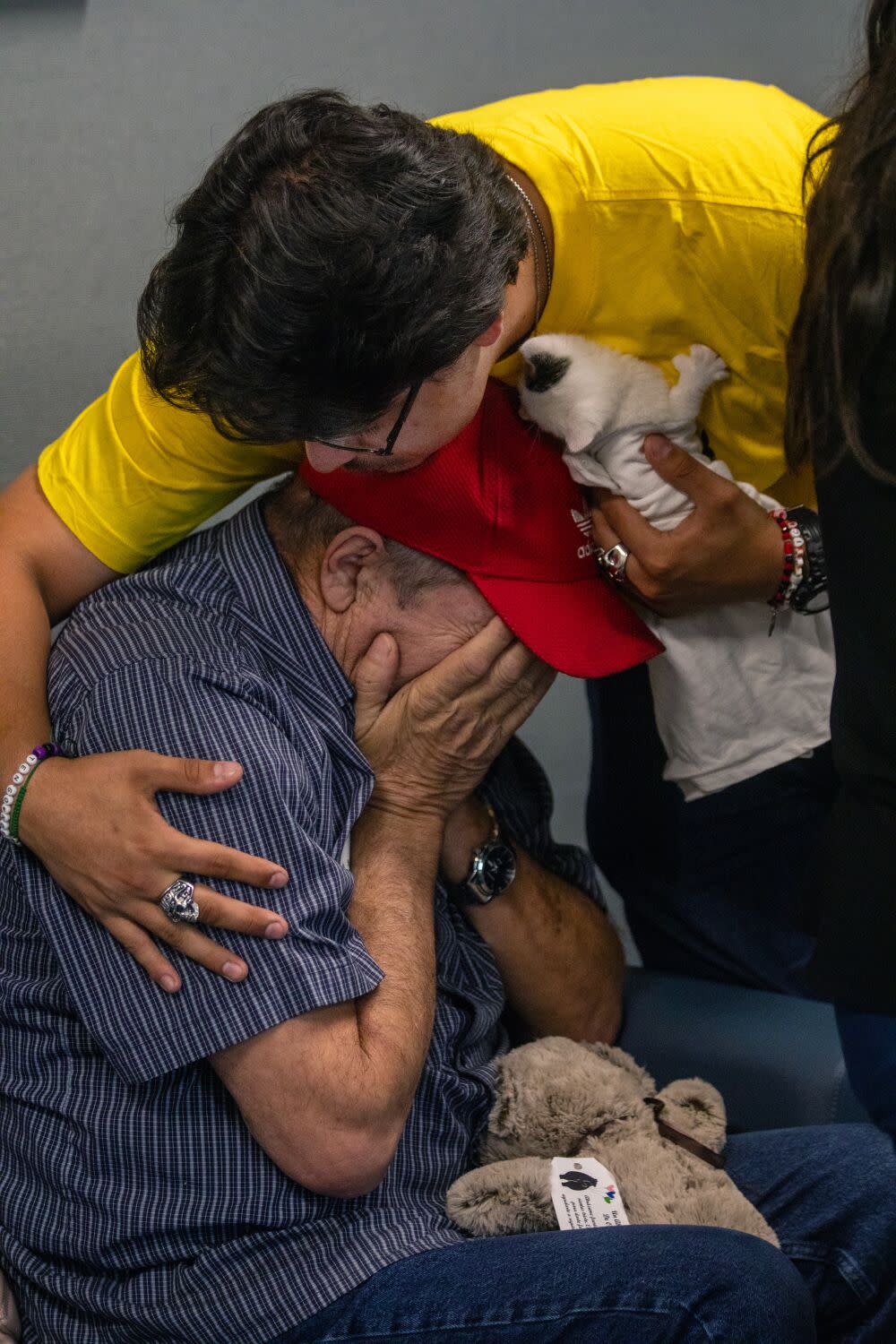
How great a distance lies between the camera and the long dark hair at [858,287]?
0.87 metres

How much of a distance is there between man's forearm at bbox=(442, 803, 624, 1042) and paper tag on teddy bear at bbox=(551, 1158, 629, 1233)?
27cm

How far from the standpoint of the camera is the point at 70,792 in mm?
1211

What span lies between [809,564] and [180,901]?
0.74 meters

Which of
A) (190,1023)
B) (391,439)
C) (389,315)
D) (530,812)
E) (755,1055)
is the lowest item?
(755,1055)

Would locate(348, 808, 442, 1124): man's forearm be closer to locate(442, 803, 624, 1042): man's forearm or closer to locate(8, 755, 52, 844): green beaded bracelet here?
locate(442, 803, 624, 1042): man's forearm

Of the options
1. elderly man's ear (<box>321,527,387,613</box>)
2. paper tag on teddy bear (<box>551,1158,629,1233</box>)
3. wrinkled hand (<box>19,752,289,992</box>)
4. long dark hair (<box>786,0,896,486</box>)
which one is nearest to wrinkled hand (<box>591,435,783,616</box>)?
elderly man's ear (<box>321,527,387,613</box>)

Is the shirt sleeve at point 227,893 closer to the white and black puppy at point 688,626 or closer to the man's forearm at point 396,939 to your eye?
the man's forearm at point 396,939

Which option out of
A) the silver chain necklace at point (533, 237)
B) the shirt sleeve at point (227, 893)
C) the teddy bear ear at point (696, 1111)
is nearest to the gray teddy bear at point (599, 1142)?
the teddy bear ear at point (696, 1111)

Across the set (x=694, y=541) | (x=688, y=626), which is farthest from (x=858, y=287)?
(x=688, y=626)

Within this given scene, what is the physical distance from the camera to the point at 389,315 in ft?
3.37

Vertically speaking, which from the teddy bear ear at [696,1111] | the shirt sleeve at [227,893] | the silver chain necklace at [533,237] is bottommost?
the teddy bear ear at [696,1111]

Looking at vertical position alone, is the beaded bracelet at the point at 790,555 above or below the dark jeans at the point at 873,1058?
above

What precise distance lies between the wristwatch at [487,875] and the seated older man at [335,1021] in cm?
1

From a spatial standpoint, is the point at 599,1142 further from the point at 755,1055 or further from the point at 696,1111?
the point at 755,1055
